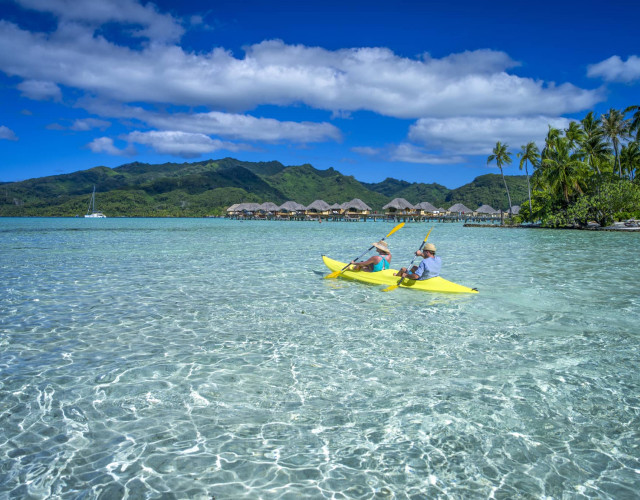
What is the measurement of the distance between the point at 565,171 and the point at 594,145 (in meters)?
5.01

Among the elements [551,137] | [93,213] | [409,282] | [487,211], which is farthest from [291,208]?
[409,282]

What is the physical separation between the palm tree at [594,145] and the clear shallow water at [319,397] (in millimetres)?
44312

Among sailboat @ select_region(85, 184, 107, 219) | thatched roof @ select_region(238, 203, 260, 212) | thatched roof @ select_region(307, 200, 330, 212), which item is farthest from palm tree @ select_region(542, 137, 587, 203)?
sailboat @ select_region(85, 184, 107, 219)

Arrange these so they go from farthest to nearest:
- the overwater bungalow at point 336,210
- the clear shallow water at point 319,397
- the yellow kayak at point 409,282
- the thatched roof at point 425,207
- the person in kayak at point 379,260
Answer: the overwater bungalow at point 336,210
the thatched roof at point 425,207
the person in kayak at point 379,260
the yellow kayak at point 409,282
the clear shallow water at point 319,397

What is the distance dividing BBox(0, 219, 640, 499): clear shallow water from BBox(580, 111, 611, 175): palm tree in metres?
44.3

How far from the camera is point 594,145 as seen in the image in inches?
1842

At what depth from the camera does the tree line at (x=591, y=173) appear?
140 ft

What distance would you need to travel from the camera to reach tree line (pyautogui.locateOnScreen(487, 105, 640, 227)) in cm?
4256

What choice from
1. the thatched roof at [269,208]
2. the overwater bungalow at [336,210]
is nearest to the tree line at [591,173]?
the overwater bungalow at [336,210]

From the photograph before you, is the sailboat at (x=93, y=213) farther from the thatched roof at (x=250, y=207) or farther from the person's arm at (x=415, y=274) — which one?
the person's arm at (x=415, y=274)

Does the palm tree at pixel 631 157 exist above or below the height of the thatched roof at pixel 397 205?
above

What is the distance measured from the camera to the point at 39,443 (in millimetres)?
3910

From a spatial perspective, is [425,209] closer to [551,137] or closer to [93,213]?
[551,137]

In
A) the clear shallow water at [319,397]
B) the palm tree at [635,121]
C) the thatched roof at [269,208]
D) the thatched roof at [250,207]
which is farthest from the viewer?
the thatched roof at [250,207]
